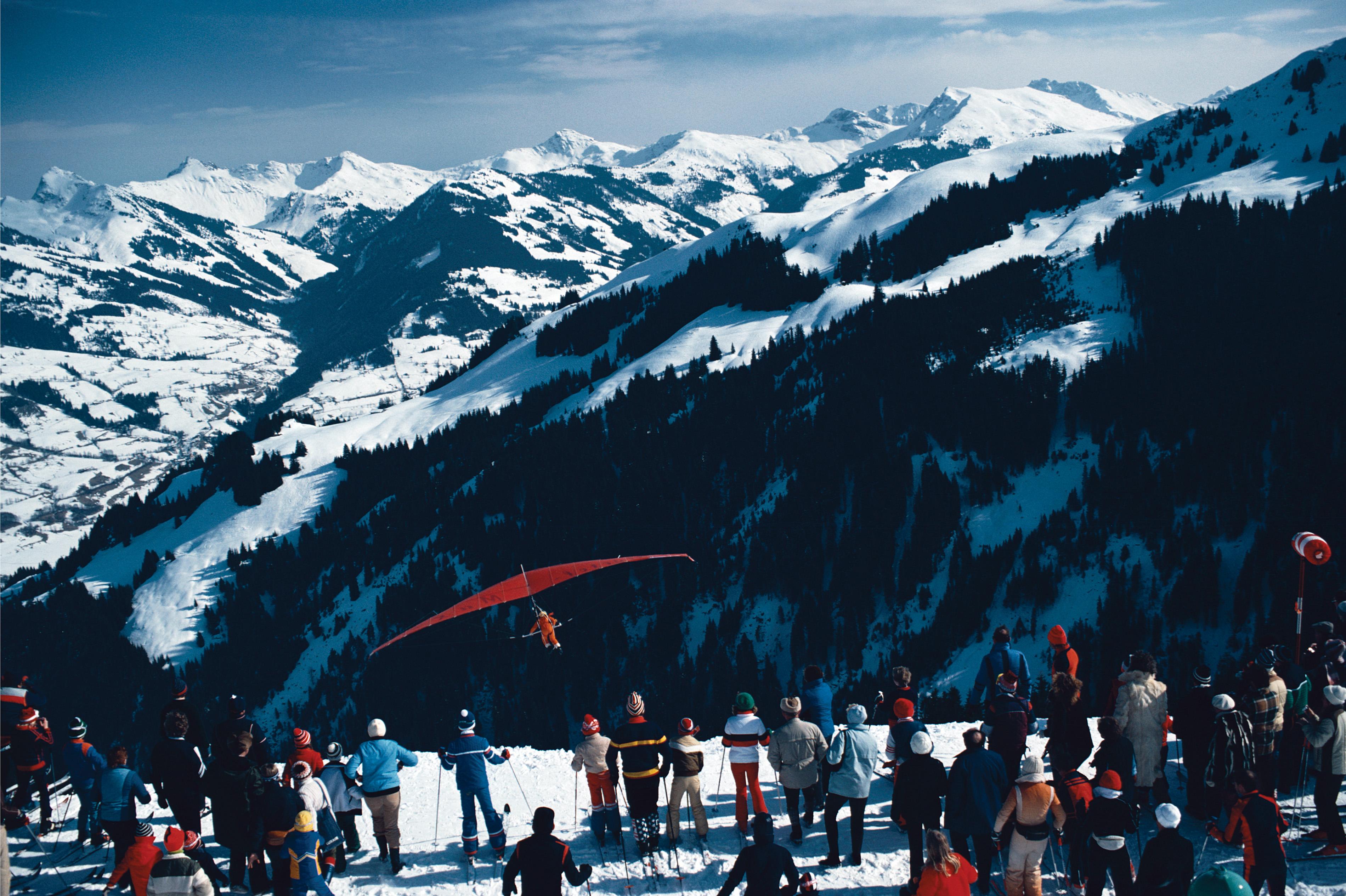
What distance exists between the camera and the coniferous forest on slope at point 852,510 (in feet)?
173

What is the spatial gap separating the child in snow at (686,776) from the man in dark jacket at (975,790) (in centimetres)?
401

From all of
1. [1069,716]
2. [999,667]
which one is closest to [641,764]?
[999,667]

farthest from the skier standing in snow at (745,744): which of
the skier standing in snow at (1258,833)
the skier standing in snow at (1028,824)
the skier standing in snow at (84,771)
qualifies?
the skier standing in snow at (84,771)

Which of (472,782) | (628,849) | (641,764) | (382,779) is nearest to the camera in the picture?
(641,764)

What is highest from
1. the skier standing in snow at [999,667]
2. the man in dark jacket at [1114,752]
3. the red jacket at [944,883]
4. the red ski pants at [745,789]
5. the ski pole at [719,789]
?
the skier standing in snow at [999,667]

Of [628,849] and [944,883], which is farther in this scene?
[628,849]

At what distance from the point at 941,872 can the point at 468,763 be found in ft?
26.7

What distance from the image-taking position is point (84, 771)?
14.8 metres

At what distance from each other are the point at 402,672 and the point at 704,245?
12934 cm

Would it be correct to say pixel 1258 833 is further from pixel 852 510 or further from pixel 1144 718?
pixel 852 510

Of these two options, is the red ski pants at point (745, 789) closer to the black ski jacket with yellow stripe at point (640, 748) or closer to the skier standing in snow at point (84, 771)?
the black ski jacket with yellow stripe at point (640, 748)

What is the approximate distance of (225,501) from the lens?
12738 cm

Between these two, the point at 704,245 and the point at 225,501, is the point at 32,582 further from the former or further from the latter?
the point at 704,245

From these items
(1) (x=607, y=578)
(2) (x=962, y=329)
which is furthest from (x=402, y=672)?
(2) (x=962, y=329)
